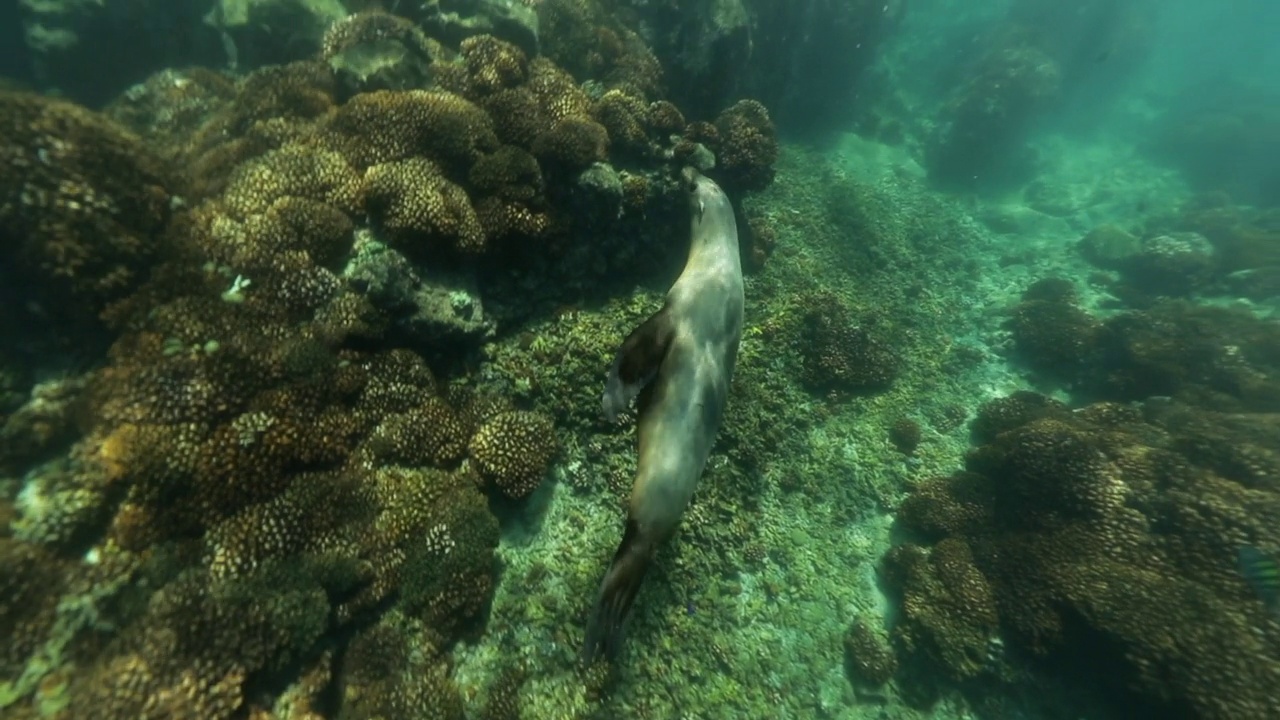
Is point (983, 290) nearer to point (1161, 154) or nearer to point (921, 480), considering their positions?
point (921, 480)

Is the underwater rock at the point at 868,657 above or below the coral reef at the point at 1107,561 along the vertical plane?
below

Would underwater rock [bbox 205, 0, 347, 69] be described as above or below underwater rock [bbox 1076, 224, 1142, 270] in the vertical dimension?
above

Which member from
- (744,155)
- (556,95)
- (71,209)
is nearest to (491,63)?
(556,95)

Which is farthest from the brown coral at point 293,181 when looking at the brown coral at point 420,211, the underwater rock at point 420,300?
the underwater rock at point 420,300

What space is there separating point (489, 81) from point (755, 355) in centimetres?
601

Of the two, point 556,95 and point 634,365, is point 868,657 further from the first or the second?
point 556,95

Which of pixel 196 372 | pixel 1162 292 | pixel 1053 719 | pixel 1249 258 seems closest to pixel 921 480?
pixel 1053 719

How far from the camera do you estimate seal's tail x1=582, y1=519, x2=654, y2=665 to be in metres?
4.08

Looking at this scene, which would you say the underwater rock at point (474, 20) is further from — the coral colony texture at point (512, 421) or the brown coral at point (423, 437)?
the brown coral at point (423, 437)

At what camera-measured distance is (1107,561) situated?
8.23 meters

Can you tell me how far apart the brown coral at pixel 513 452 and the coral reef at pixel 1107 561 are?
621 centimetres

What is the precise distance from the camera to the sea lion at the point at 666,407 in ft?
13.6

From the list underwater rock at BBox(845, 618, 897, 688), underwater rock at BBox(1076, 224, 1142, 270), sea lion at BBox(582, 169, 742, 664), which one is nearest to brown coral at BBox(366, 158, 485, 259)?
sea lion at BBox(582, 169, 742, 664)

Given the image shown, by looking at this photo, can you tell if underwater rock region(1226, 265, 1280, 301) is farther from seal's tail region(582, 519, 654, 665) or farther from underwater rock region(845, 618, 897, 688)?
seal's tail region(582, 519, 654, 665)
